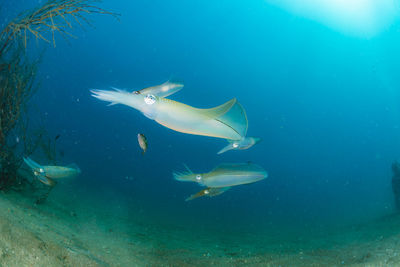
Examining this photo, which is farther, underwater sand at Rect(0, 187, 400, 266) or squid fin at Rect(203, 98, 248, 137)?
underwater sand at Rect(0, 187, 400, 266)

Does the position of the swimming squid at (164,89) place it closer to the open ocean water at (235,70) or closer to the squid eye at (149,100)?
the squid eye at (149,100)

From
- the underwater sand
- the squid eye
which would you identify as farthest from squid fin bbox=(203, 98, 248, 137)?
the underwater sand

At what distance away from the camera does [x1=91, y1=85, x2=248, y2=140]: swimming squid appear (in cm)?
116

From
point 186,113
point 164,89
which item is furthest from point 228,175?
point 186,113

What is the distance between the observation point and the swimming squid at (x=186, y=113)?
1.16 m

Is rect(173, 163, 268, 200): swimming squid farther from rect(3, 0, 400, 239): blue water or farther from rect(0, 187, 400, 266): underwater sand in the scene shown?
rect(3, 0, 400, 239): blue water

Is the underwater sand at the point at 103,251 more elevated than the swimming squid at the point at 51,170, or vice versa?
the swimming squid at the point at 51,170

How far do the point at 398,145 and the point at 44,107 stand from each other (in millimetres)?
97893

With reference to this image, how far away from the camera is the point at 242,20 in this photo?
Result: 2168 inches

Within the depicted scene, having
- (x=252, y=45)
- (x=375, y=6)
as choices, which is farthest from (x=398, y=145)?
(x=252, y=45)

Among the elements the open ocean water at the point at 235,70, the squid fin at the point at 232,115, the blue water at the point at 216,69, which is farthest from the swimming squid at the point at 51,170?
the blue water at the point at 216,69

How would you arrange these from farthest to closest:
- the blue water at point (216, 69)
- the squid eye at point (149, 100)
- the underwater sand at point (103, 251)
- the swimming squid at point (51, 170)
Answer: the blue water at point (216, 69), the swimming squid at point (51, 170), the underwater sand at point (103, 251), the squid eye at point (149, 100)

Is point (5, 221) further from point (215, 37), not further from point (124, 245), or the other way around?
point (215, 37)

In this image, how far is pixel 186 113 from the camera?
117cm
